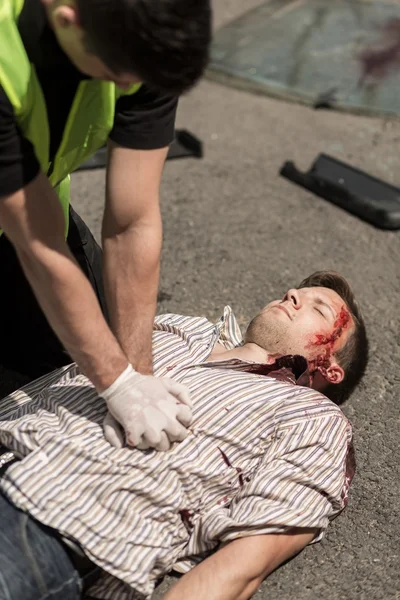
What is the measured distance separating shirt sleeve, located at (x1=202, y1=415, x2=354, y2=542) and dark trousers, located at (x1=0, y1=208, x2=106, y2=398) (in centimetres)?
80

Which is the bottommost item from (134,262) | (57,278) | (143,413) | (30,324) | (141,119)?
(30,324)

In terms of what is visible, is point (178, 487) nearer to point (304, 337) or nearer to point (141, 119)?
point (304, 337)

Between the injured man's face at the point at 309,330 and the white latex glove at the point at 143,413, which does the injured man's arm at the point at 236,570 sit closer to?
the white latex glove at the point at 143,413

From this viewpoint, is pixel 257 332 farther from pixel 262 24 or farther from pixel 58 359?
pixel 262 24

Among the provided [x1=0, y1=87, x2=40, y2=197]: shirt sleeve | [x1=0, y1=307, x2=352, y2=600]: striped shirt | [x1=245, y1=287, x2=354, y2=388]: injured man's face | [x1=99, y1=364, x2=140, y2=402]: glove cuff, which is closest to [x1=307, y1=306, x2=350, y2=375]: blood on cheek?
[x1=245, y1=287, x2=354, y2=388]: injured man's face

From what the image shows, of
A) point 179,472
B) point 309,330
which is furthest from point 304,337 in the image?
point 179,472

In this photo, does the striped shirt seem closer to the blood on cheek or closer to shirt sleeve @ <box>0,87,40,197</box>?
the blood on cheek

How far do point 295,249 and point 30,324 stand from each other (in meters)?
1.40

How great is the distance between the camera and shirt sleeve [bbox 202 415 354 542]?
7.33 ft

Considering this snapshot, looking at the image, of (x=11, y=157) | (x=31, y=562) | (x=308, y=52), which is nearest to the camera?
(x=11, y=157)

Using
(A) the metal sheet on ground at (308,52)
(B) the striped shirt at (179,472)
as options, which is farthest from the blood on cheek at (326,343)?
(A) the metal sheet on ground at (308,52)

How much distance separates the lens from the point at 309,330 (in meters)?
2.81

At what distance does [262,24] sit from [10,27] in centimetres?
405

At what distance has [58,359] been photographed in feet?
9.64
